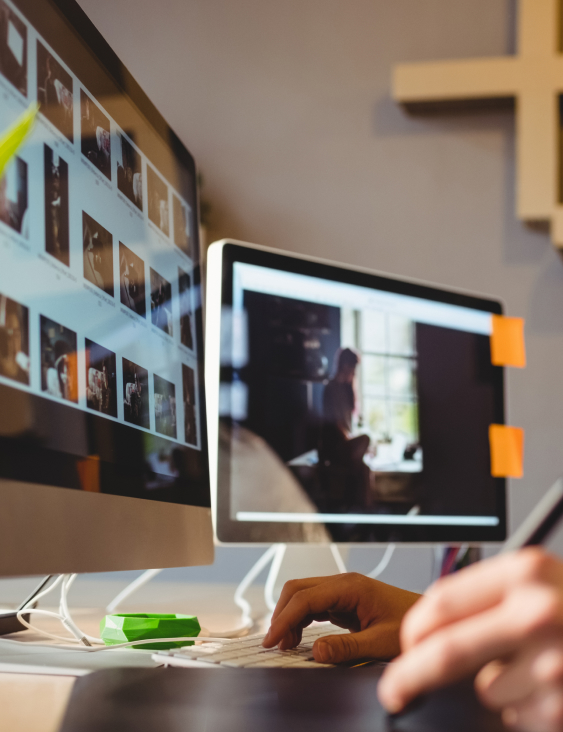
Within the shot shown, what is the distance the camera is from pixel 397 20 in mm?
1688

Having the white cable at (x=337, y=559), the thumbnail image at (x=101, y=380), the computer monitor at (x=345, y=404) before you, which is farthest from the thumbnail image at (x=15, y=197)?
the white cable at (x=337, y=559)

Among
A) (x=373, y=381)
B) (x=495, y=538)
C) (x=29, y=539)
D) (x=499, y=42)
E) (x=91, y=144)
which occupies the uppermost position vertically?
(x=499, y=42)

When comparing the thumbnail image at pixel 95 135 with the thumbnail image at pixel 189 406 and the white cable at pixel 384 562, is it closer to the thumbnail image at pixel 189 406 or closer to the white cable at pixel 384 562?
the thumbnail image at pixel 189 406

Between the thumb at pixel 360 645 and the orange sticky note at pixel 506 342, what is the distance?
691mm

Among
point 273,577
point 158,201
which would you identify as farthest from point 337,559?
point 158,201

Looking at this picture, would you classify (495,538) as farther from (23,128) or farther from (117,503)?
(23,128)

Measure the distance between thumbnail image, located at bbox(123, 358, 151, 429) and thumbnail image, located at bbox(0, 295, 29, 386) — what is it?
15 centimetres

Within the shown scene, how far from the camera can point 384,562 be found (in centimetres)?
153

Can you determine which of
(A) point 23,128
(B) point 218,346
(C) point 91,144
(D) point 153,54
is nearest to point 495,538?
(B) point 218,346

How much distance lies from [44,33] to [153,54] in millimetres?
1438

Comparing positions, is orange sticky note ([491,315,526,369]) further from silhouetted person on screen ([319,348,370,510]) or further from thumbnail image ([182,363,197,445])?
thumbnail image ([182,363,197,445])

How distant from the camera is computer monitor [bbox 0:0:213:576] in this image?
1.35 feet

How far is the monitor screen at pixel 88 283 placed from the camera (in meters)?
0.42

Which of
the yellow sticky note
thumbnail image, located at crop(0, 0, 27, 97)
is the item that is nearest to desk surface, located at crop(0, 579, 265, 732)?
the yellow sticky note
